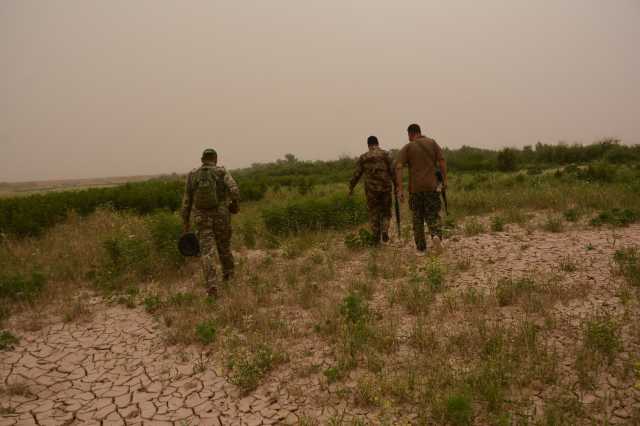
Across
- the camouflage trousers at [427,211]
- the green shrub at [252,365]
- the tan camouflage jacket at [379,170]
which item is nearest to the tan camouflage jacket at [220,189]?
the green shrub at [252,365]

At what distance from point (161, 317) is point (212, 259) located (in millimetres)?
1101

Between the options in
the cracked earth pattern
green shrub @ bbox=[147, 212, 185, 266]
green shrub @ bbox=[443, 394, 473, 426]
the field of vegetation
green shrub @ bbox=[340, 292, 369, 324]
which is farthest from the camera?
green shrub @ bbox=[147, 212, 185, 266]

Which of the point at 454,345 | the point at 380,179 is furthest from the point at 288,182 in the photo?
the point at 454,345

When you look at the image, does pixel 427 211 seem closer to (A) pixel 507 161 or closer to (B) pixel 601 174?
(B) pixel 601 174

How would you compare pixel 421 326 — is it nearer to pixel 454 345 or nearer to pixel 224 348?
pixel 454 345

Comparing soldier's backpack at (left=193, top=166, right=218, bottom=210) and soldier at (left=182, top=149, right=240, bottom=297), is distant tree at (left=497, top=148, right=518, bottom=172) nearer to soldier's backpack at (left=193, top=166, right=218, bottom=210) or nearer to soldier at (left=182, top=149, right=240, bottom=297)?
soldier at (left=182, top=149, right=240, bottom=297)

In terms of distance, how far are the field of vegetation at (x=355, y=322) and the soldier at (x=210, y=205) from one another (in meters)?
0.62

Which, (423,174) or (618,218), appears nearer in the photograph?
(423,174)

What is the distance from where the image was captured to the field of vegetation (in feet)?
10.9

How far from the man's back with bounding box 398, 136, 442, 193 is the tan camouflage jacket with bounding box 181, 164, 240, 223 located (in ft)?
10.3

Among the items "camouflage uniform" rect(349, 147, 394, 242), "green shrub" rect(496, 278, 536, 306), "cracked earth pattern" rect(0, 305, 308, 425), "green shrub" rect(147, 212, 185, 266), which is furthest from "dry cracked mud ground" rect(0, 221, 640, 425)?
"camouflage uniform" rect(349, 147, 394, 242)

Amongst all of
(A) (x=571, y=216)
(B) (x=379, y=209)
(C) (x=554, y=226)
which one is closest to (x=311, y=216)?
(B) (x=379, y=209)

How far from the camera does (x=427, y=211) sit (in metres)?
6.95

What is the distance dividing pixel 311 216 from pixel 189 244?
4283mm
